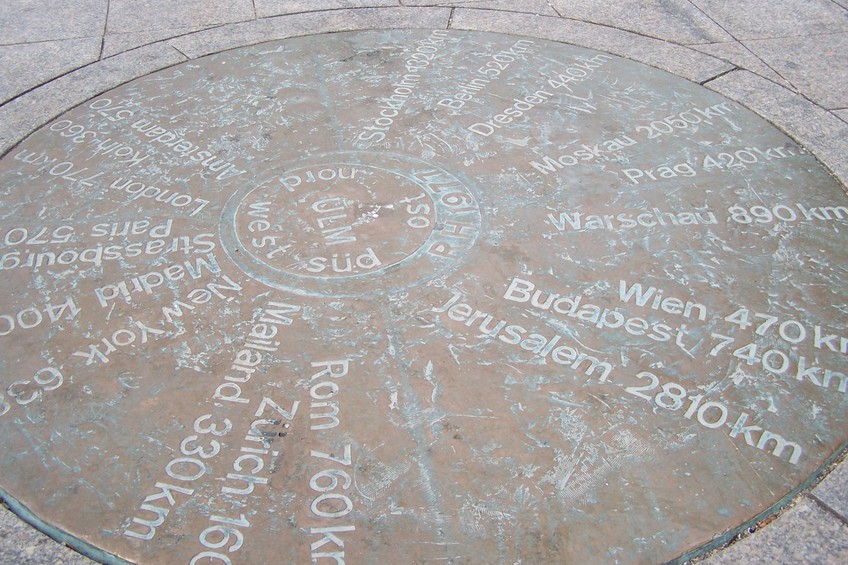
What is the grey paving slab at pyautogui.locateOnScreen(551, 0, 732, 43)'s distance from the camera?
5012mm

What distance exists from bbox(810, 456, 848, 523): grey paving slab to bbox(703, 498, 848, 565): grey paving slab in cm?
4

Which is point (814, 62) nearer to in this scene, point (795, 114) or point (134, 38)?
point (795, 114)

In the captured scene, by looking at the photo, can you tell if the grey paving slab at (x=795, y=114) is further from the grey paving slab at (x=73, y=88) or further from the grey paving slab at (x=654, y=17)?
the grey paving slab at (x=73, y=88)

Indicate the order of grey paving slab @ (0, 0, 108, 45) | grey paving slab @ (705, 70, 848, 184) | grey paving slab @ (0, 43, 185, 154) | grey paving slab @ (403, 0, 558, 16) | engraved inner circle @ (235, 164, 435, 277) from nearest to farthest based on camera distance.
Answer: engraved inner circle @ (235, 164, 435, 277)
grey paving slab @ (705, 70, 848, 184)
grey paving slab @ (0, 43, 185, 154)
grey paving slab @ (0, 0, 108, 45)
grey paving slab @ (403, 0, 558, 16)

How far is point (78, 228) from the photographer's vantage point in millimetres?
3371

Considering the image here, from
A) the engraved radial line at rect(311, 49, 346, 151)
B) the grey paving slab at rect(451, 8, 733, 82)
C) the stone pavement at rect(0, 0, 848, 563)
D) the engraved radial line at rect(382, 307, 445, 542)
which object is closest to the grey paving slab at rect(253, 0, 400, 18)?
the stone pavement at rect(0, 0, 848, 563)

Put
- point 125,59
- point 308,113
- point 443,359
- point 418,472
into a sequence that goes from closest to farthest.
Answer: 1. point 418,472
2. point 443,359
3. point 308,113
4. point 125,59

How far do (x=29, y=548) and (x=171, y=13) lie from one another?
434 centimetres

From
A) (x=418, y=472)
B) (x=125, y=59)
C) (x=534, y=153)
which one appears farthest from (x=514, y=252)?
(x=125, y=59)

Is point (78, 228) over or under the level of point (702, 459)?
over

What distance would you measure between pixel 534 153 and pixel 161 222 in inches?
76.4

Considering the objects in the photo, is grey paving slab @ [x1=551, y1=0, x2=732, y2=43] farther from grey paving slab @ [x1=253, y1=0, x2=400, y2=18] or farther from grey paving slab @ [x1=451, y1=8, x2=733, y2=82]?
grey paving slab @ [x1=253, y1=0, x2=400, y2=18]

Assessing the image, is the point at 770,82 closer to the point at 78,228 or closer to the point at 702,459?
the point at 702,459

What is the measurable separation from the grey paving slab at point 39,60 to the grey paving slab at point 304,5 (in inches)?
48.1
